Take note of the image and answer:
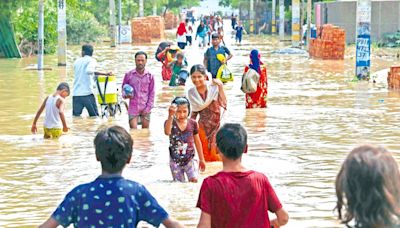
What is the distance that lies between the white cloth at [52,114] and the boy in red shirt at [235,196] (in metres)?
9.16

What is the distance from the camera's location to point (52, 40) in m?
46.3

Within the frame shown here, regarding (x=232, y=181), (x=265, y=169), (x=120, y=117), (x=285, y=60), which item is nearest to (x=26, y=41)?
(x=285, y=60)

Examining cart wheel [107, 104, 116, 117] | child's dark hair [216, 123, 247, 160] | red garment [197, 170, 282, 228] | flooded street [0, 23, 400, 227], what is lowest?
flooded street [0, 23, 400, 227]

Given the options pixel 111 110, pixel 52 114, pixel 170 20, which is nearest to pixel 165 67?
pixel 111 110

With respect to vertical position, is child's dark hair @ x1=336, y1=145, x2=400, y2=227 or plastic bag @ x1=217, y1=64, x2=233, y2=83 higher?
child's dark hair @ x1=336, y1=145, x2=400, y2=227

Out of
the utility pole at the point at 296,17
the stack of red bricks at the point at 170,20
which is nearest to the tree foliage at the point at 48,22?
the utility pole at the point at 296,17

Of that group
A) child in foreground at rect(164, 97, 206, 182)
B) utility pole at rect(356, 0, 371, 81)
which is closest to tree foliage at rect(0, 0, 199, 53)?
utility pole at rect(356, 0, 371, 81)

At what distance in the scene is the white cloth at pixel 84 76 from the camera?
1803 centimetres

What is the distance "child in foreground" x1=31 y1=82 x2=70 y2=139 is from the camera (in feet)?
48.6

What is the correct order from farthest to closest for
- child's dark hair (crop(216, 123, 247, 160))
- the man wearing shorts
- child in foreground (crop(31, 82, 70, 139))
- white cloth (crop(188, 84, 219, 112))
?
the man wearing shorts < child in foreground (crop(31, 82, 70, 139)) < white cloth (crop(188, 84, 219, 112)) < child's dark hair (crop(216, 123, 247, 160))

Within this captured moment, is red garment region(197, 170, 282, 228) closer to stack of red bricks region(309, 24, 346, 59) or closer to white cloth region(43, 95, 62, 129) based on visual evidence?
white cloth region(43, 95, 62, 129)

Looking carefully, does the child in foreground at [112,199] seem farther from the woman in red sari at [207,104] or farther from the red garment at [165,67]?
the red garment at [165,67]

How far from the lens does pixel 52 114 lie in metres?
15.0

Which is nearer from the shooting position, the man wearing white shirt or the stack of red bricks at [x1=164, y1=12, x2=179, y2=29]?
the man wearing white shirt
